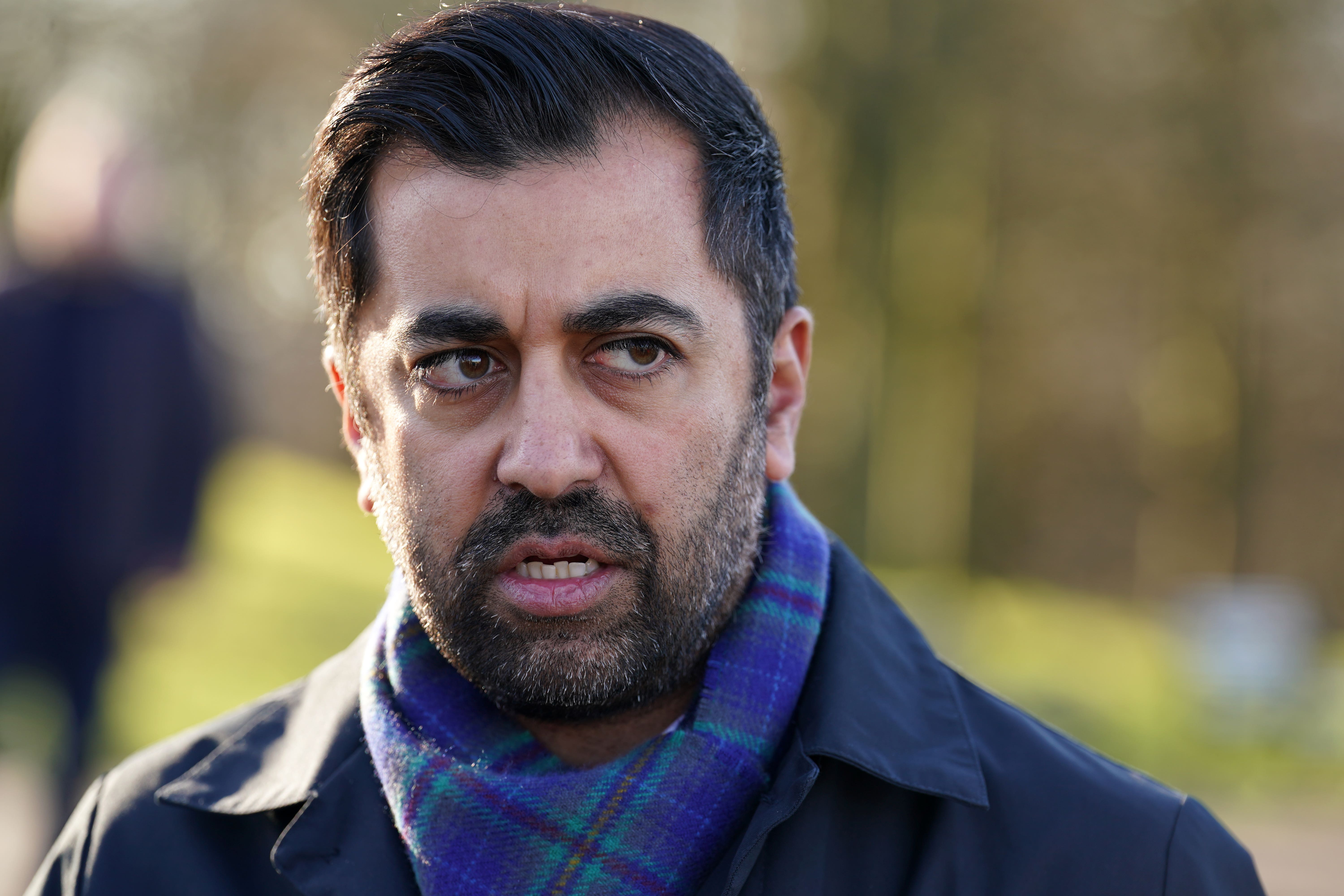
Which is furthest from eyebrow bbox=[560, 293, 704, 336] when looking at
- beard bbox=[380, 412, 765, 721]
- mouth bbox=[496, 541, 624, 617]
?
mouth bbox=[496, 541, 624, 617]

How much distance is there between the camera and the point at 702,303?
2.14 meters

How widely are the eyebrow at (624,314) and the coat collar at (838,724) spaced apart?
0.62m

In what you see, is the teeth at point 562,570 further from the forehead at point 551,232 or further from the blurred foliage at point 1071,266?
the blurred foliage at point 1071,266

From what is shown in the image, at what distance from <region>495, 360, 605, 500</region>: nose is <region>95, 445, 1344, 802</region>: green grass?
2974 mm

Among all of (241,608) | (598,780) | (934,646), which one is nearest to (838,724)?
(598,780)

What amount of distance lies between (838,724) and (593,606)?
44 cm

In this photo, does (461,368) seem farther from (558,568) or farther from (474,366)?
(558,568)

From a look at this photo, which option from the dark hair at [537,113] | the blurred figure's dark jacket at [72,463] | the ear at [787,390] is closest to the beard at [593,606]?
the ear at [787,390]

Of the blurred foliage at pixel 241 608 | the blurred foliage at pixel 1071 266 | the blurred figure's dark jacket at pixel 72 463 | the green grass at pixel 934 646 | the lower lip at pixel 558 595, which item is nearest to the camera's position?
the lower lip at pixel 558 595

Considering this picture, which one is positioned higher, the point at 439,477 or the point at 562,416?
the point at 562,416

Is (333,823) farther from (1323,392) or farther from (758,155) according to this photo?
(1323,392)

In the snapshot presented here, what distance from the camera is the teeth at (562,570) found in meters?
2.05

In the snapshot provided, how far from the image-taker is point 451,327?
6.76ft

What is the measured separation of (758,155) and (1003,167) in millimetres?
10357
